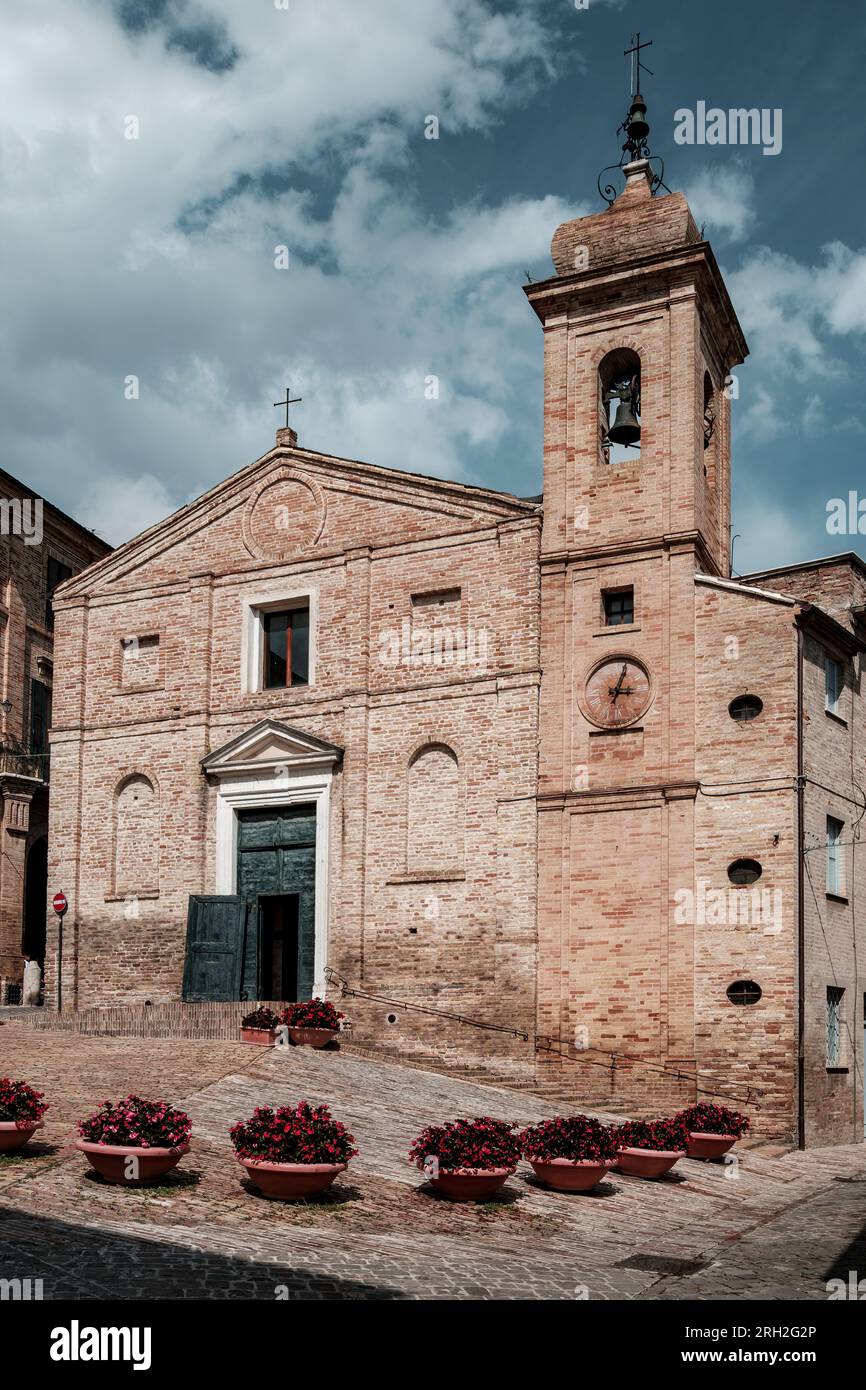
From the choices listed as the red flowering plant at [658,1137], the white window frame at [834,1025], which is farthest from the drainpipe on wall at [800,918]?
the red flowering plant at [658,1137]

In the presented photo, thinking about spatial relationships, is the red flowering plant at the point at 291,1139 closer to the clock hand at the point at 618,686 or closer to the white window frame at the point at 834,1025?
the clock hand at the point at 618,686

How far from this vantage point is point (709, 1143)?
18.6 meters

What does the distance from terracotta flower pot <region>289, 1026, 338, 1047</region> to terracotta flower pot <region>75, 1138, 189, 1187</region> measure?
912 cm

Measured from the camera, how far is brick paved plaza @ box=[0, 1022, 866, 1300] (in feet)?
33.0

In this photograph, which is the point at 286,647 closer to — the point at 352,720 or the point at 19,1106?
the point at 352,720

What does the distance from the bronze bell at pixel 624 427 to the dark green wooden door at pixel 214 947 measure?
10.9m

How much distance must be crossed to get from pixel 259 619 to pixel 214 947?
6.49m

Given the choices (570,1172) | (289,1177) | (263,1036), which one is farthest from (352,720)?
(289,1177)

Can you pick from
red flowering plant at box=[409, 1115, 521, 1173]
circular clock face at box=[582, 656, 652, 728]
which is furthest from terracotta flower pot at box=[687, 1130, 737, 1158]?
circular clock face at box=[582, 656, 652, 728]

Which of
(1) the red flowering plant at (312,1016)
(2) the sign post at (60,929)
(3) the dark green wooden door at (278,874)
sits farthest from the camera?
(2) the sign post at (60,929)

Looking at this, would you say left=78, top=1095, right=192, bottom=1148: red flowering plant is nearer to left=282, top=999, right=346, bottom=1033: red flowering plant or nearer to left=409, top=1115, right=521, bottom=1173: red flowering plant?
left=409, top=1115, right=521, bottom=1173: red flowering plant

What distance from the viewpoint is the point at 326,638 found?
85.9 ft

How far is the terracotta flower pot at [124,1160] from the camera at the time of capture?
40.6 feet
